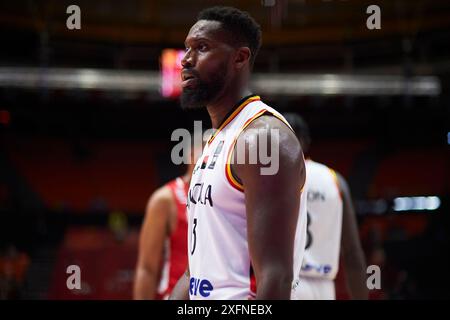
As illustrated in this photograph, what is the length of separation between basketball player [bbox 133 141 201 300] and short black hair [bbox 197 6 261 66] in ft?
6.52

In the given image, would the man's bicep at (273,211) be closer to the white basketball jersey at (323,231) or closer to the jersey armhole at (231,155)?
the jersey armhole at (231,155)

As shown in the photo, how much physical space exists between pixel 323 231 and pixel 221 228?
6.03ft

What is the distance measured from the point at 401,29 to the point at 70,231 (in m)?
9.88

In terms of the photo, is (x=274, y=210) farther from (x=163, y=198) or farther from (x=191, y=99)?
(x=163, y=198)

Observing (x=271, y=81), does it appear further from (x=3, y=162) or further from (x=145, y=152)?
(x=3, y=162)

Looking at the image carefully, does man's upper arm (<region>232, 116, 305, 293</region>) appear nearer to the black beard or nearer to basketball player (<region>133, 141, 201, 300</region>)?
the black beard

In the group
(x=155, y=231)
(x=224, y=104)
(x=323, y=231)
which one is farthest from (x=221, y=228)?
(x=155, y=231)

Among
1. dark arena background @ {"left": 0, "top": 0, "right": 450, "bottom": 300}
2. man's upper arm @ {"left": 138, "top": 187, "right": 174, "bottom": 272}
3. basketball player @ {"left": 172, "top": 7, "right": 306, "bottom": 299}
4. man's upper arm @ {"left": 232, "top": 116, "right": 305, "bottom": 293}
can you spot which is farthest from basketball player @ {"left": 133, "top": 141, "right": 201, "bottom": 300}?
dark arena background @ {"left": 0, "top": 0, "right": 450, "bottom": 300}

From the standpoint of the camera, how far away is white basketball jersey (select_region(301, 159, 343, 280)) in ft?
13.0

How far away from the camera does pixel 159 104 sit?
17.2m

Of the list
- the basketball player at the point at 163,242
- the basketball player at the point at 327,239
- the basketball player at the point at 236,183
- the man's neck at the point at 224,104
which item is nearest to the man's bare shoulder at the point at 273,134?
the basketball player at the point at 236,183

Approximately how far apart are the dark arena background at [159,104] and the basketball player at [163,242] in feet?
33.8

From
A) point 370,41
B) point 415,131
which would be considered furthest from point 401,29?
point 415,131

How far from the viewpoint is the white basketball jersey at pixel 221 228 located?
2.26 meters
